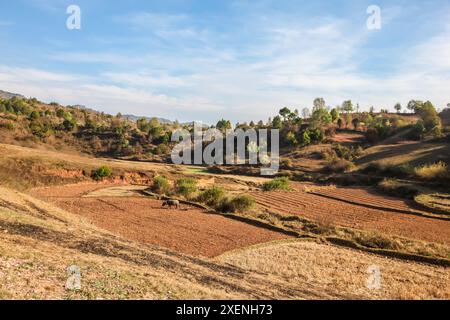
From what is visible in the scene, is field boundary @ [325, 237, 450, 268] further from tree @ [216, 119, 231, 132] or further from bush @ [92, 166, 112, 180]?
tree @ [216, 119, 231, 132]

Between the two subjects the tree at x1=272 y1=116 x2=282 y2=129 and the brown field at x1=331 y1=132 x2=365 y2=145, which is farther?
the tree at x1=272 y1=116 x2=282 y2=129

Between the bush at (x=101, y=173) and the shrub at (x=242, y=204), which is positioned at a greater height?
the bush at (x=101, y=173)

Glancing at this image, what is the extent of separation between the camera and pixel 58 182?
44031 mm

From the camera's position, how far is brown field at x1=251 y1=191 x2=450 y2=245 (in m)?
25.7

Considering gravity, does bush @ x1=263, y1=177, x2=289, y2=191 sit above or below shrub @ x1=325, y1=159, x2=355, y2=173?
below

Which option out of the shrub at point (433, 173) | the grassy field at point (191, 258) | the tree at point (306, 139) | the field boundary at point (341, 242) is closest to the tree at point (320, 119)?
the tree at point (306, 139)

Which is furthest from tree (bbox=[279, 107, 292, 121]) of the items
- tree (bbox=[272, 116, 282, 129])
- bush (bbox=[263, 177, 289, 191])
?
bush (bbox=[263, 177, 289, 191])

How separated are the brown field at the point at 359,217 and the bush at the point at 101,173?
76.5ft

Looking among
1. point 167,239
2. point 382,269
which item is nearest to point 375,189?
point 382,269

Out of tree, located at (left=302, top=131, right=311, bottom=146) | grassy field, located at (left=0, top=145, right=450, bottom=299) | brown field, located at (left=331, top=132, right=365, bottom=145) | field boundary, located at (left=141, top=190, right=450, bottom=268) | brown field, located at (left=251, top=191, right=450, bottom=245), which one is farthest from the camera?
brown field, located at (left=331, top=132, right=365, bottom=145)

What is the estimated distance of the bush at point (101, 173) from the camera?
48.7 meters

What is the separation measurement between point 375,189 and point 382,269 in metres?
35.9

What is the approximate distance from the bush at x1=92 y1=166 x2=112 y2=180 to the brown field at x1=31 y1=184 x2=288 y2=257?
35.9ft

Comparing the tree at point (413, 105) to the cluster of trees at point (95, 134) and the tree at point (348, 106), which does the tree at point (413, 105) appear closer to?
the tree at point (348, 106)
